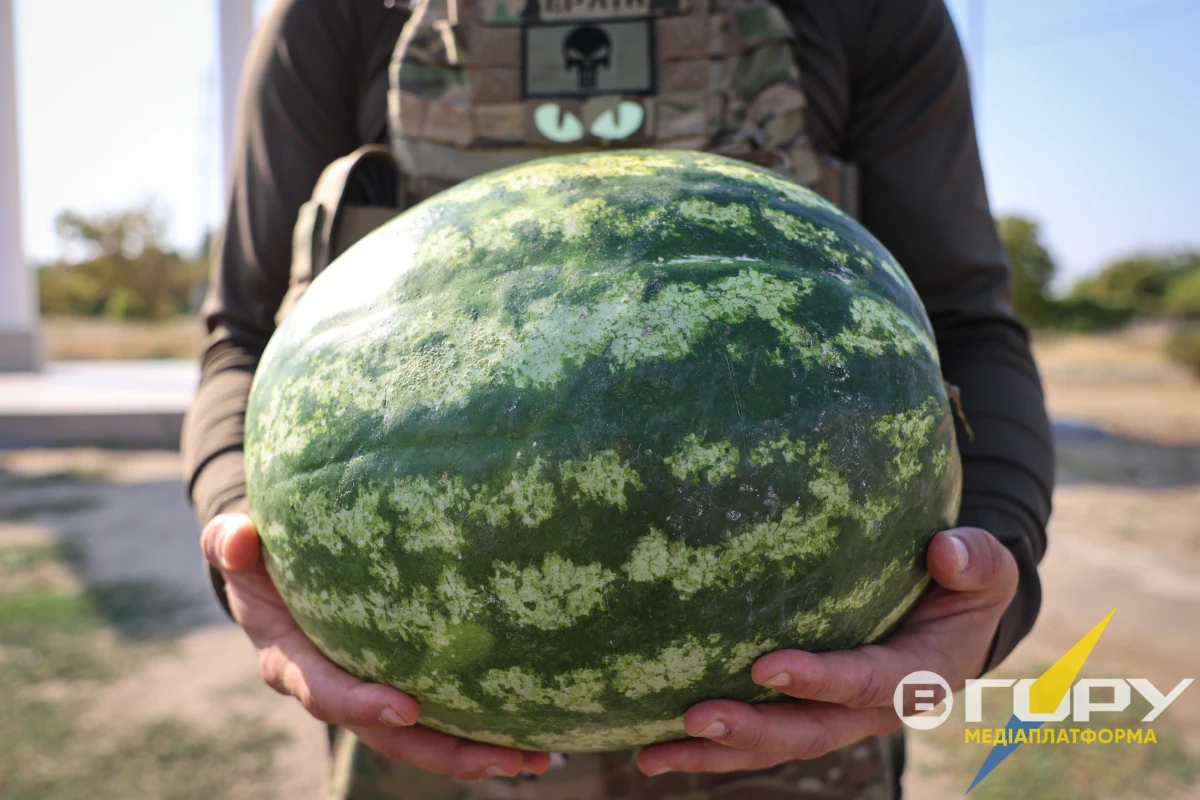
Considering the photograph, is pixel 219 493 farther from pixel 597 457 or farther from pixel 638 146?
pixel 638 146

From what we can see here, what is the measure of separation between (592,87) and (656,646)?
1.17 m

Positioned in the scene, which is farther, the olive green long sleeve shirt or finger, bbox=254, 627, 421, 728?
the olive green long sleeve shirt

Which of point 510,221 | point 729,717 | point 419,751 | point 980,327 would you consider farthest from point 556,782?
point 980,327

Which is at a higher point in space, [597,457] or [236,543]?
[597,457]

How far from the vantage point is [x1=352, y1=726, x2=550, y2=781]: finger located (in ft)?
4.30

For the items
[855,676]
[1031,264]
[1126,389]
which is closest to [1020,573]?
[855,676]

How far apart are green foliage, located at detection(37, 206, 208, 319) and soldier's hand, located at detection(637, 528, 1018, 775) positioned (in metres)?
40.4

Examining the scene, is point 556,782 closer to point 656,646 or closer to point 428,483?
point 656,646

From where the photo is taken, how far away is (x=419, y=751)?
133 cm

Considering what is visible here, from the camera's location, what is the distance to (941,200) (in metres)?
1.79

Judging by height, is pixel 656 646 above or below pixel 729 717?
above

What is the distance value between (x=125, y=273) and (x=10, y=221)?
89.9 ft

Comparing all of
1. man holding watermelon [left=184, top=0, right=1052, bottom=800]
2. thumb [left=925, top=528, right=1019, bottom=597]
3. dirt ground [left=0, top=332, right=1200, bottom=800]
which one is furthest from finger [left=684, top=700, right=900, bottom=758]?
dirt ground [left=0, top=332, right=1200, bottom=800]

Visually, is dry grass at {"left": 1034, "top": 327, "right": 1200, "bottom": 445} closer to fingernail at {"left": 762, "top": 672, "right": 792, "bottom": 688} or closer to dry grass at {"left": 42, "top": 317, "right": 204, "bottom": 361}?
fingernail at {"left": 762, "top": 672, "right": 792, "bottom": 688}
